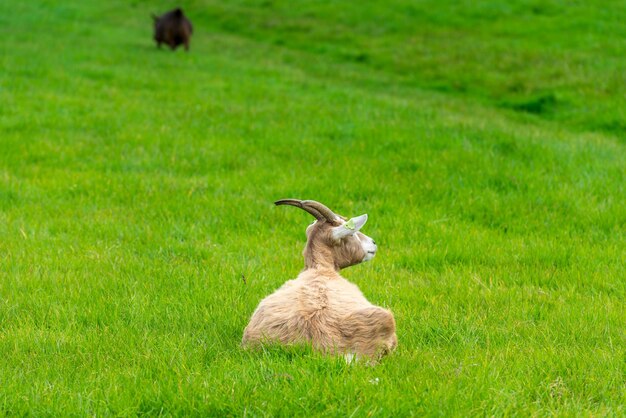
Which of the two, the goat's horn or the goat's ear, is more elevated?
the goat's horn

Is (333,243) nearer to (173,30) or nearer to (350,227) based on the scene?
(350,227)

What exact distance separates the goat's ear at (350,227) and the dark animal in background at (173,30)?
18.5 metres

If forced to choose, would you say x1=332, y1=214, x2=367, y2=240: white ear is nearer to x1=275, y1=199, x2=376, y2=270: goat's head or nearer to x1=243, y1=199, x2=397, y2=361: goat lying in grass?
x1=275, y1=199, x2=376, y2=270: goat's head

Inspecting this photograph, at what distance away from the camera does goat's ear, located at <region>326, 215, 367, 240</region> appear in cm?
516

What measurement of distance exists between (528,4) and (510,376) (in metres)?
23.0

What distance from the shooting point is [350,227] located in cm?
515

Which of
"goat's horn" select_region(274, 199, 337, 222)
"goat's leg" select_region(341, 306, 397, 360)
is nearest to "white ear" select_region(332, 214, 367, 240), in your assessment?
"goat's horn" select_region(274, 199, 337, 222)

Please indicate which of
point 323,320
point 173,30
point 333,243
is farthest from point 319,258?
point 173,30

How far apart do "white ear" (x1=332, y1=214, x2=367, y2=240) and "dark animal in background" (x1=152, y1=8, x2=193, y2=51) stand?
1851cm

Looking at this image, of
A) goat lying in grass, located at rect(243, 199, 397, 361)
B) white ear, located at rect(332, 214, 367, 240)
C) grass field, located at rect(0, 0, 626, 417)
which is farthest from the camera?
white ear, located at rect(332, 214, 367, 240)

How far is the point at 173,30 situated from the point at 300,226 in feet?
51.7

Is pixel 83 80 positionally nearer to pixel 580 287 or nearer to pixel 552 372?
pixel 580 287

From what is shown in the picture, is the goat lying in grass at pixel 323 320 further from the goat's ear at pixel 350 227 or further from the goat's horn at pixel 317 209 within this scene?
the goat's ear at pixel 350 227

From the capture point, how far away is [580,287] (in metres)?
6.59
